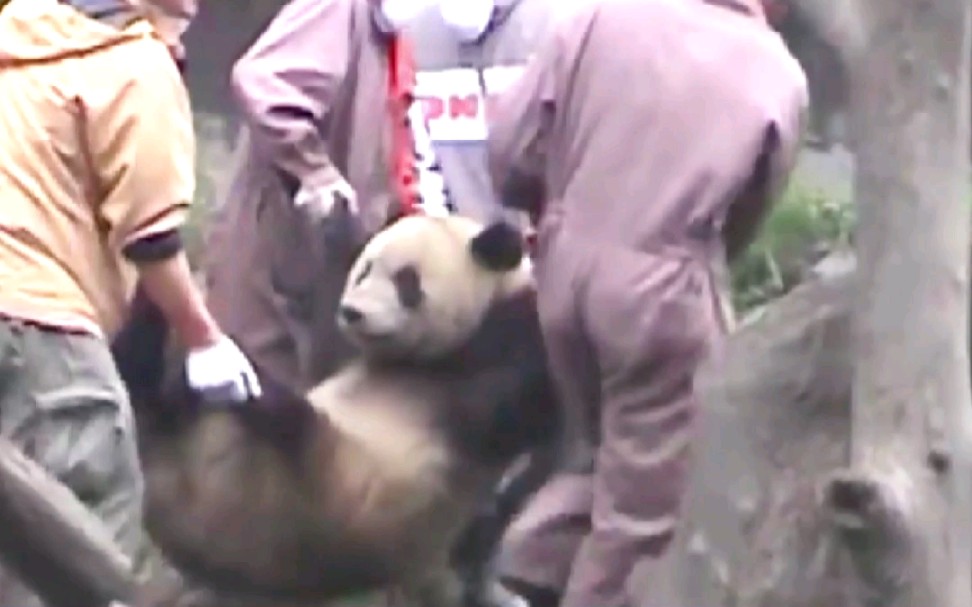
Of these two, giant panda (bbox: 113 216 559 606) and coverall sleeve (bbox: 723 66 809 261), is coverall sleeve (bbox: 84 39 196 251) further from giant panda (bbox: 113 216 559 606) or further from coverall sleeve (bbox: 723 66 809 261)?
coverall sleeve (bbox: 723 66 809 261)

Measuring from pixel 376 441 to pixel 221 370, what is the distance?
0.48 metres

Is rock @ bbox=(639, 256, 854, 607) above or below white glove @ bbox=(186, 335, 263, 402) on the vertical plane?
above

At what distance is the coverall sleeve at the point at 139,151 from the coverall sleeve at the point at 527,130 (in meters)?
0.58

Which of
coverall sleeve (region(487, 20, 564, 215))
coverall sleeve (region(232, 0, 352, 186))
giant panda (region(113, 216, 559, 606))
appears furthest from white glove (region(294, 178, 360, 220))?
giant panda (region(113, 216, 559, 606))

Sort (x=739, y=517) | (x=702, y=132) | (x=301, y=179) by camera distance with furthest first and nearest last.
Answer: (x=301, y=179) → (x=702, y=132) → (x=739, y=517)

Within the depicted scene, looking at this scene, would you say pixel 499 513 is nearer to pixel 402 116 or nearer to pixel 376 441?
pixel 376 441

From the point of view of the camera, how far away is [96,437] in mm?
5113

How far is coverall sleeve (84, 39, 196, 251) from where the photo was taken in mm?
4996

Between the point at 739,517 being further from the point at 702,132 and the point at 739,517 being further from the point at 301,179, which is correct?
the point at 301,179

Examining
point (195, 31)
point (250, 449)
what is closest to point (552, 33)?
point (250, 449)

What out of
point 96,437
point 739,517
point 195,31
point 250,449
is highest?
point 739,517

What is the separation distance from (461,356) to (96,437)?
79 cm

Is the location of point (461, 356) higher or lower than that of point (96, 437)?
higher

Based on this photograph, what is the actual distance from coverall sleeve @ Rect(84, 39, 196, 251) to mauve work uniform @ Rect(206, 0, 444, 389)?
47 cm
